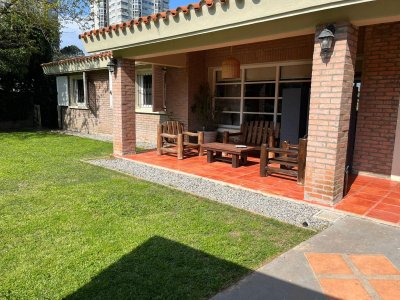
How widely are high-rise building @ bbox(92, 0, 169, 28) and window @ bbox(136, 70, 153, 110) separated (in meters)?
3.85

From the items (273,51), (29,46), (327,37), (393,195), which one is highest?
(29,46)

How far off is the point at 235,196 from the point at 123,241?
6.92 feet

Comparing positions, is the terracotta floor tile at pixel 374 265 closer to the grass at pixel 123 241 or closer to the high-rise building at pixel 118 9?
the grass at pixel 123 241

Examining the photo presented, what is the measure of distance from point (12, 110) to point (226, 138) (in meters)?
12.9

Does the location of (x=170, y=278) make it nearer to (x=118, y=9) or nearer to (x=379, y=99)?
(x=379, y=99)

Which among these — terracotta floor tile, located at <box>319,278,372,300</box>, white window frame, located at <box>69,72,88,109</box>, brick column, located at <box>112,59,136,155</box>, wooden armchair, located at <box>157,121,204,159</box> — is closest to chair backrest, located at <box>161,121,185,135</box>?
wooden armchair, located at <box>157,121,204,159</box>

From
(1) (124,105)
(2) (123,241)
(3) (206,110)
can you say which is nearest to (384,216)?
(2) (123,241)

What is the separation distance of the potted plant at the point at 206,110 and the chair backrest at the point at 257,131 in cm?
135

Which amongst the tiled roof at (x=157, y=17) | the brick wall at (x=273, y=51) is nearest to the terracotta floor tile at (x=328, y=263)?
the tiled roof at (x=157, y=17)

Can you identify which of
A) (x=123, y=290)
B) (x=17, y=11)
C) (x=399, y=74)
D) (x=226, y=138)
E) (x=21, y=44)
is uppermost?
(x=17, y=11)

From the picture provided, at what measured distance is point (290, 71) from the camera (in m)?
7.79

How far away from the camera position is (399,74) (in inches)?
213

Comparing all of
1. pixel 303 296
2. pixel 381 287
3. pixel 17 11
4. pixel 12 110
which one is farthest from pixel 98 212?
pixel 12 110

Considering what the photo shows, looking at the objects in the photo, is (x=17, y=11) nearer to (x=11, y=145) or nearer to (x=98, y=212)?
(x=11, y=145)
